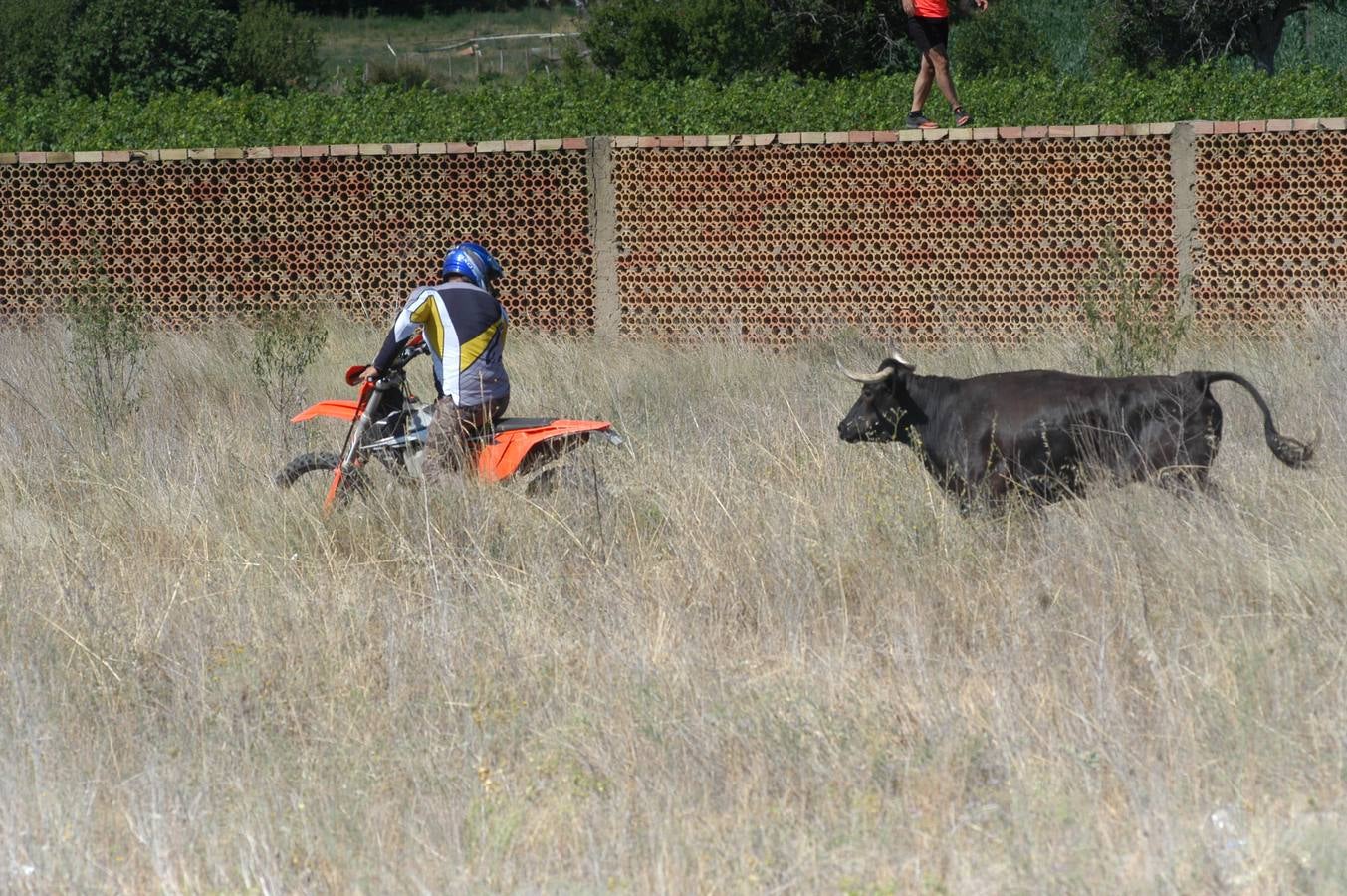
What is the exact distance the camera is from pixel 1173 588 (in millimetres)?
6074

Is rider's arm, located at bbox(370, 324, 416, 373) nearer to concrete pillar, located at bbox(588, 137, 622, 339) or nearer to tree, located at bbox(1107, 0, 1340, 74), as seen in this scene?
concrete pillar, located at bbox(588, 137, 622, 339)

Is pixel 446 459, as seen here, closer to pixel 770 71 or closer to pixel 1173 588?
pixel 1173 588

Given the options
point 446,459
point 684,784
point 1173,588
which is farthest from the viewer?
point 446,459

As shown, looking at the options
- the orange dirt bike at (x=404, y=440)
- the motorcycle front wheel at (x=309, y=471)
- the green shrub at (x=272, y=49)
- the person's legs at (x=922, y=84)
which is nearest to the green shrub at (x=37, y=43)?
the green shrub at (x=272, y=49)

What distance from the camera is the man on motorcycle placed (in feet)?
25.2

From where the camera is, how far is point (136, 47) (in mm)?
30859

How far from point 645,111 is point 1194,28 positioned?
59.9 feet

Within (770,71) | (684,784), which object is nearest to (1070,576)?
(684,784)

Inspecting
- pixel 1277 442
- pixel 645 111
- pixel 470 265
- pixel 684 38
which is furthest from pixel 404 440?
pixel 684 38

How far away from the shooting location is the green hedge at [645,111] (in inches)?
559

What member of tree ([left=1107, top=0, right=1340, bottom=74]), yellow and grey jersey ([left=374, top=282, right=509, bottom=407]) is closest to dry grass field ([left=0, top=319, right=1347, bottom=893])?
yellow and grey jersey ([left=374, top=282, right=509, bottom=407])

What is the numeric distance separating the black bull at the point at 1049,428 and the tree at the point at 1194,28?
79.5ft

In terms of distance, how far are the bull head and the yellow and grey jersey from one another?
5.46ft

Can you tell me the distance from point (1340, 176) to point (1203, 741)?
322 inches
